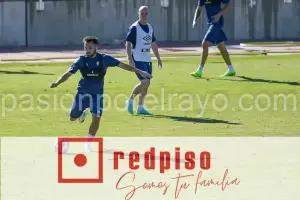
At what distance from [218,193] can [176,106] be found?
8314mm

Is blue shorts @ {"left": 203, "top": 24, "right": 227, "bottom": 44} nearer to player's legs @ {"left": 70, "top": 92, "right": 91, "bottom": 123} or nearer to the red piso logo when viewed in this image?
player's legs @ {"left": 70, "top": 92, "right": 91, "bottom": 123}

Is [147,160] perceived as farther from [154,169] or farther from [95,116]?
[95,116]

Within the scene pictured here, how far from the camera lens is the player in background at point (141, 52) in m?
19.7

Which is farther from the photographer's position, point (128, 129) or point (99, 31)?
point (99, 31)

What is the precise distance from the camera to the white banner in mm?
12312

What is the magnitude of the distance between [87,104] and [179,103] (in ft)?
17.5

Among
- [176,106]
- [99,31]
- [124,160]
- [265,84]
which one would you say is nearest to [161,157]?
[124,160]

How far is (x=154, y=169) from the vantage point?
13852 millimetres

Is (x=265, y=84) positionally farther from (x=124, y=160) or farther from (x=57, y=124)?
(x=124, y=160)

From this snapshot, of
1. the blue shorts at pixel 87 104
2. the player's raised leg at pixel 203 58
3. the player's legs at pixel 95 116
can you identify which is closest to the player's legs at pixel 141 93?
the blue shorts at pixel 87 104

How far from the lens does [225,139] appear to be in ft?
54.0

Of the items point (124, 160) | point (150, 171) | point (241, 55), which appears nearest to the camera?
point (150, 171)

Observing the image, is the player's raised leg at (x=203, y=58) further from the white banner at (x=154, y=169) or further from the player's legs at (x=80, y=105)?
the player's legs at (x=80, y=105)

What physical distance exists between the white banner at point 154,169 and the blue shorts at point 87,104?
0.47 meters
